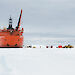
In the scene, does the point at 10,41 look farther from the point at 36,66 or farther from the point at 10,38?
the point at 36,66

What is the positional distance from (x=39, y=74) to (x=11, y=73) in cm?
185

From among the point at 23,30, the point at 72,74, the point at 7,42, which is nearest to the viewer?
the point at 72,74

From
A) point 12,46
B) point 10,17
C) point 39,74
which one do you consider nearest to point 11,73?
point 39,74

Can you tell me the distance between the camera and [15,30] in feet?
172

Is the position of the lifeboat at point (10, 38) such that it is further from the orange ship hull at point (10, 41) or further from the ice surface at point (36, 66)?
the ice surface at point (36, 66)

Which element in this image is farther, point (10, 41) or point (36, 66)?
point (10, 41)

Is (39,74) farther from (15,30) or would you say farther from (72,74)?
(15,30)

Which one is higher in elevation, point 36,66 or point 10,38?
point 10,38

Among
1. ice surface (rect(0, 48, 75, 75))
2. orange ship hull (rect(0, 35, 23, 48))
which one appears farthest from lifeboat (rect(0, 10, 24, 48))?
ice surface (rect(0, 48, 75, 75))

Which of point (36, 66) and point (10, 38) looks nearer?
point (36, 66)

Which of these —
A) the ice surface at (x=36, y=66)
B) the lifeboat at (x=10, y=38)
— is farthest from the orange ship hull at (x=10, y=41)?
the ice surface at (x=36, y=66)

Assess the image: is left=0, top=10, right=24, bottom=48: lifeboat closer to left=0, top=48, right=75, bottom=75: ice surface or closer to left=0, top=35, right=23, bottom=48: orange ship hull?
left=0, top=35, right=23, bottom=48: orange ship hull

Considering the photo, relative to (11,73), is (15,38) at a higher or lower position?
higher

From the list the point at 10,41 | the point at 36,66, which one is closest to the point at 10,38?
the point at 10,41
